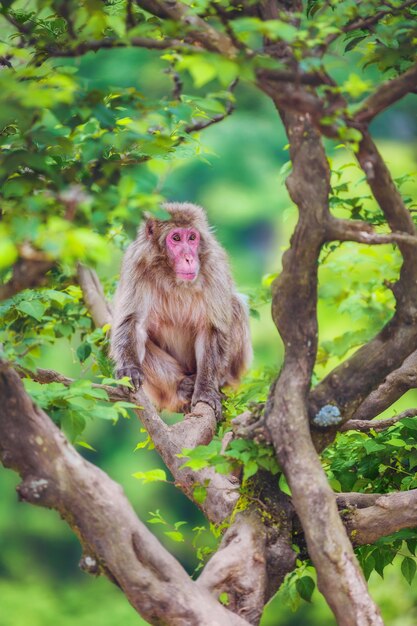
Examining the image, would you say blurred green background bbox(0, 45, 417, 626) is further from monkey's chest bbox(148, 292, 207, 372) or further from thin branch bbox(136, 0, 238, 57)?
thin branch bbox(136, 0, 238, 57)

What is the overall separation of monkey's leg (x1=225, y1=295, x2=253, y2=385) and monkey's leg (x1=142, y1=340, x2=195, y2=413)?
1.26ft

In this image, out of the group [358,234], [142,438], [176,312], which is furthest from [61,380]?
[142,438]

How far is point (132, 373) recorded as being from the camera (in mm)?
5633

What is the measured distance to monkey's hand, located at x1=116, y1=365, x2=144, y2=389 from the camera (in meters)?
5.57

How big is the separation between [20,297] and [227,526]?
148cm

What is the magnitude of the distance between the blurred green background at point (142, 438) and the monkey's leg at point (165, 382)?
486 cm

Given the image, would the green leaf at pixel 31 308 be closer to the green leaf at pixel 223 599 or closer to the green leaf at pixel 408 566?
the green leaf at pixel 223 599

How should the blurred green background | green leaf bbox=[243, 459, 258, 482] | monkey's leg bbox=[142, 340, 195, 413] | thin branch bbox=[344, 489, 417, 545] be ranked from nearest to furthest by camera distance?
1. green leaf bbox=[243, 459, 258, 482]
2. thin branch bbox=[344, 489, 417, 545]
3. monkey's leg bbox=[142, 340, 195, 413]
4. the blurred green background

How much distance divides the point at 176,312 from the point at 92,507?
2.68m

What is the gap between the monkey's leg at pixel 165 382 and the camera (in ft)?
19.7

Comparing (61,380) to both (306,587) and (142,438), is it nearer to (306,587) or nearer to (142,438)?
(306,587)

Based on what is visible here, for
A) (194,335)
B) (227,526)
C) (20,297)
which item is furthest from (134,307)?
(227,526)

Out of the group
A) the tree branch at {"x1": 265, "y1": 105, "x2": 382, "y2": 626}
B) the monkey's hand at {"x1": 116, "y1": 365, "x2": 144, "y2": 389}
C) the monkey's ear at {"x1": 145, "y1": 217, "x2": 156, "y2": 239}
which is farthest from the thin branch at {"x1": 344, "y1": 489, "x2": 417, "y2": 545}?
the monkey's ear at {"x1": 145, "y1": 217, "x2": 156, "y2": 239}

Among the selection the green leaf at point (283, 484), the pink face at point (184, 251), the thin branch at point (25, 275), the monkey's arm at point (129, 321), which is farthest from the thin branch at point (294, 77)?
the monkey's arm at point (129, 321)
